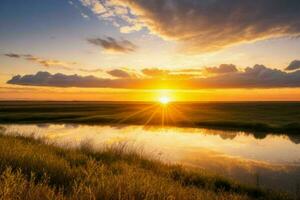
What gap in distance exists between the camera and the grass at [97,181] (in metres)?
4.80

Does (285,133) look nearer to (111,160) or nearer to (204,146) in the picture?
(204,146)

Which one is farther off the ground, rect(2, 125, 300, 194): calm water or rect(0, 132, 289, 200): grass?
rect(0, 132, 289, 200): grass

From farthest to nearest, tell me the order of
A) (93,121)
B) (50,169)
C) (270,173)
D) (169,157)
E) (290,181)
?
1. (93,121)
2. (169,157)
3. (270,173)
4. (290,181)
5. (50,169)

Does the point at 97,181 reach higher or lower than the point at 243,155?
higher

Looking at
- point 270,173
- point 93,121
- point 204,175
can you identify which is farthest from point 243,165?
point 93,121

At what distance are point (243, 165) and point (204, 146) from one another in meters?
6.47

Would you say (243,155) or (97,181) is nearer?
(97,181)

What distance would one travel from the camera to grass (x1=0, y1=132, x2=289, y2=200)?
4797mm

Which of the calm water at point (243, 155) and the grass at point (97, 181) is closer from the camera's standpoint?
the grass at point (97, 181)

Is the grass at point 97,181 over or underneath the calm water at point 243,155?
over

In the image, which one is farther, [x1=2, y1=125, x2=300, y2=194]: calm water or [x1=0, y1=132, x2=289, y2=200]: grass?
[x1=2, y1=125, x2=300, y2=194]: calm water

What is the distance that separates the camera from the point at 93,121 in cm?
4359

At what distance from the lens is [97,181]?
5.89 m

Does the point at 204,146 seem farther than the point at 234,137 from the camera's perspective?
No
